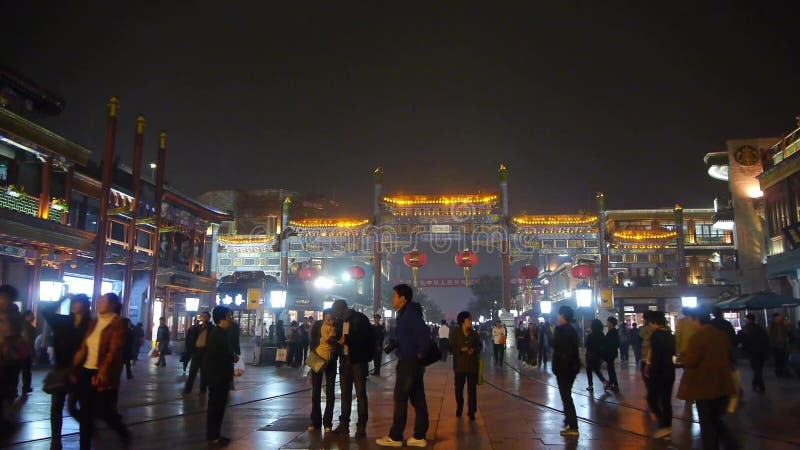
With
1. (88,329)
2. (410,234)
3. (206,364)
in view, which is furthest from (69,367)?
(410,234)

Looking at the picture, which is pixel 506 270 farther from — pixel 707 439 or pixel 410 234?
pixel 707 439

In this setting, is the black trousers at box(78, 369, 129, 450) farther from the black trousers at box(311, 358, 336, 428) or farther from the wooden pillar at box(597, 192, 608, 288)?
the wooden pillar at box(597, 192, 608, 288)

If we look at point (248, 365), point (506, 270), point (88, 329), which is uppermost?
point (506, 270)

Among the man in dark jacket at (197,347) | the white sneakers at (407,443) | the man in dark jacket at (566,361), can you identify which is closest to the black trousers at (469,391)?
the man in dark jacket at (566,361)

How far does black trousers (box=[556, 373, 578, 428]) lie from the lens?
866 centimetres

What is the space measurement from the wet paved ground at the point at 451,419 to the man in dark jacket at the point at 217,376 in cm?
28

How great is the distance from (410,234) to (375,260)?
286 cm

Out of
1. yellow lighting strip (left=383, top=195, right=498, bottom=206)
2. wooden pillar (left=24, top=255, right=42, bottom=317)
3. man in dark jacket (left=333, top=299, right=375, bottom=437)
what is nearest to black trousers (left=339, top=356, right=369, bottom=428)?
man in dark jacket (left=333, top=299, right=375, bottom=437)

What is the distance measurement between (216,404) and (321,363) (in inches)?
63.1

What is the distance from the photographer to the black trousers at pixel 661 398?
345 inches

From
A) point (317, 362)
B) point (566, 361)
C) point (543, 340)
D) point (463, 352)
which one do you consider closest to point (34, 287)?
point (317, 362)

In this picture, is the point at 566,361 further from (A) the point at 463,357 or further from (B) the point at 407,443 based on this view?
(B) the point at 407,443

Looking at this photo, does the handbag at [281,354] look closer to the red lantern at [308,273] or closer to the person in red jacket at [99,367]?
the red lantern at [308,273]

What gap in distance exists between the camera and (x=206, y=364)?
7.60 metres
